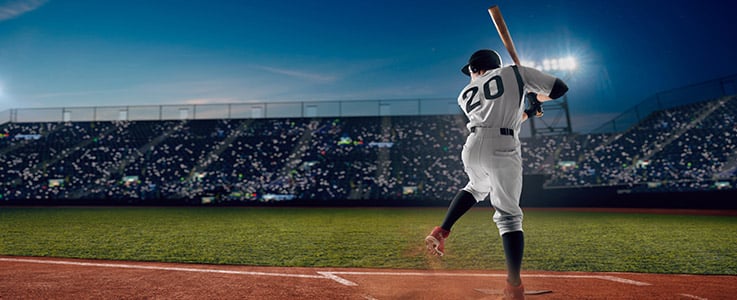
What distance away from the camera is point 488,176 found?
2.85m

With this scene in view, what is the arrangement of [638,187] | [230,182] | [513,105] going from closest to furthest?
[513,105] < [638,187] < [230,182]

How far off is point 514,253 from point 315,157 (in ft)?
76.0

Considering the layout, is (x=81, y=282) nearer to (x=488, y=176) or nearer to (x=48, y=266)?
(x=48, y=266)

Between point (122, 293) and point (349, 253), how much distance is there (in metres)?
2.92

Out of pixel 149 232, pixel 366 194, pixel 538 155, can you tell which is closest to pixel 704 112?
pixel 538 155

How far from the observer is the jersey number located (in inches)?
111

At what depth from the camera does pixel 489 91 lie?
2865 millimetres

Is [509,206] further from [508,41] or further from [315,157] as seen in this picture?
[315,157]

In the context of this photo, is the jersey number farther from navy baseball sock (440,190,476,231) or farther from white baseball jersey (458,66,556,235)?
navy baseball sock (440,190,476,231)

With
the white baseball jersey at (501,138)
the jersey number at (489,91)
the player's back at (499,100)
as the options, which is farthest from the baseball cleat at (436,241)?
the jersey number at (489,91)

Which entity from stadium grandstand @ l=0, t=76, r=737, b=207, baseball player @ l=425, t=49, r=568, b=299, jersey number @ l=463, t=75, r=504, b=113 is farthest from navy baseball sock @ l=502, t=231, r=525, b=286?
stadium grandstand @ l=0, t=76, r=737, b=207

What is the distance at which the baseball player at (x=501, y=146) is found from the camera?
2.74 meters

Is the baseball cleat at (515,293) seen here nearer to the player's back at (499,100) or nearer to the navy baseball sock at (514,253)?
the navy baseball sock at (514,253)

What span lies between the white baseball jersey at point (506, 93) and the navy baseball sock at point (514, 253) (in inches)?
27.5
